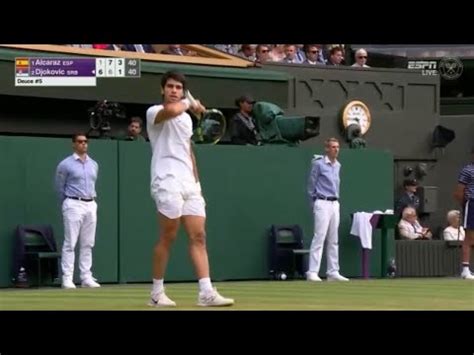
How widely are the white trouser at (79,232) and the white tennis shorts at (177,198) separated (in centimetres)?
578

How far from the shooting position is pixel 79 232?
18.2m

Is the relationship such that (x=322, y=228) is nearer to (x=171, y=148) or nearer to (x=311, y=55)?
(x=311, y=55)

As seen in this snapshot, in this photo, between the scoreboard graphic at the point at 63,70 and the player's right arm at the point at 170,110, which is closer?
the player's right arm at the point at 170,110

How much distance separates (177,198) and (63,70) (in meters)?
8.35

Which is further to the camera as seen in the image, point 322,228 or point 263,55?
point 263,55

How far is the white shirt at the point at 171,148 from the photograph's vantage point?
40.2ft

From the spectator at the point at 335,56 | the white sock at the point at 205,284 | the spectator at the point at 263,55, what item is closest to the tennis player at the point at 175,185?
the white sock at the point at 205,284

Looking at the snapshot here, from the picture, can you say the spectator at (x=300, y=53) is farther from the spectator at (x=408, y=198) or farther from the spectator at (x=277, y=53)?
the spectator at (x=408, y=198)

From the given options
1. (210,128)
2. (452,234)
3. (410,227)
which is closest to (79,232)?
(210,128)

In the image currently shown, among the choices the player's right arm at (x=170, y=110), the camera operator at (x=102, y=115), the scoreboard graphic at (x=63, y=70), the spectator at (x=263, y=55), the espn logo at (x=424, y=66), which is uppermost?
the espn logo at (x=424, y=66)

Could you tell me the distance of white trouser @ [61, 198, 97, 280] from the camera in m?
17.9

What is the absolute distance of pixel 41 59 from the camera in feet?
65.0
